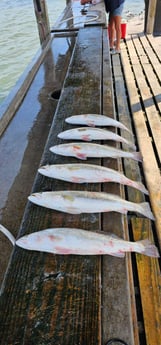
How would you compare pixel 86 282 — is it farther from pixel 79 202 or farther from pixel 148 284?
pixel 148 284

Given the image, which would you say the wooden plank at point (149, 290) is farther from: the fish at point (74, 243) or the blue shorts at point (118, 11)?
the blue shorts at point (118, 11)

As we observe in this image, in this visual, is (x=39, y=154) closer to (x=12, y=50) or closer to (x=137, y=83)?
(x=137, y=83)

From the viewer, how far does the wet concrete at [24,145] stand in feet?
7.48

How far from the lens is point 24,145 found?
306cm

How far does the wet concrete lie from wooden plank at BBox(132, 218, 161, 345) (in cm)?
101

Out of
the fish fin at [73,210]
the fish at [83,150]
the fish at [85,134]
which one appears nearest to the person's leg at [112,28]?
the fish at [85,134]

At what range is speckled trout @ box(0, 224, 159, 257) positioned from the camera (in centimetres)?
148

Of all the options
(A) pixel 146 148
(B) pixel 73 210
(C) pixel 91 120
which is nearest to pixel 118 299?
(B) pixel 73 210

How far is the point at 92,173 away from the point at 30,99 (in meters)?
2.46

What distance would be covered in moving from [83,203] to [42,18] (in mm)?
5951

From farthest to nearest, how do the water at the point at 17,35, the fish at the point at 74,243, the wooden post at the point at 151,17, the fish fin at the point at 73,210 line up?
the water at the point at 17,35, the wooden post at the point at 151,17, the fish fin at the point at 73,210, the fish at the point at 74,243

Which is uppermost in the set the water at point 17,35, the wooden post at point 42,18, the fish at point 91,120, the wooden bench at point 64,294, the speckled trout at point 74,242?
the wooden post at point 42,18

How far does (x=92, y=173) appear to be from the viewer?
1.95m

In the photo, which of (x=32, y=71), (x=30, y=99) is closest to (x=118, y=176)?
(x=30, y=99)
